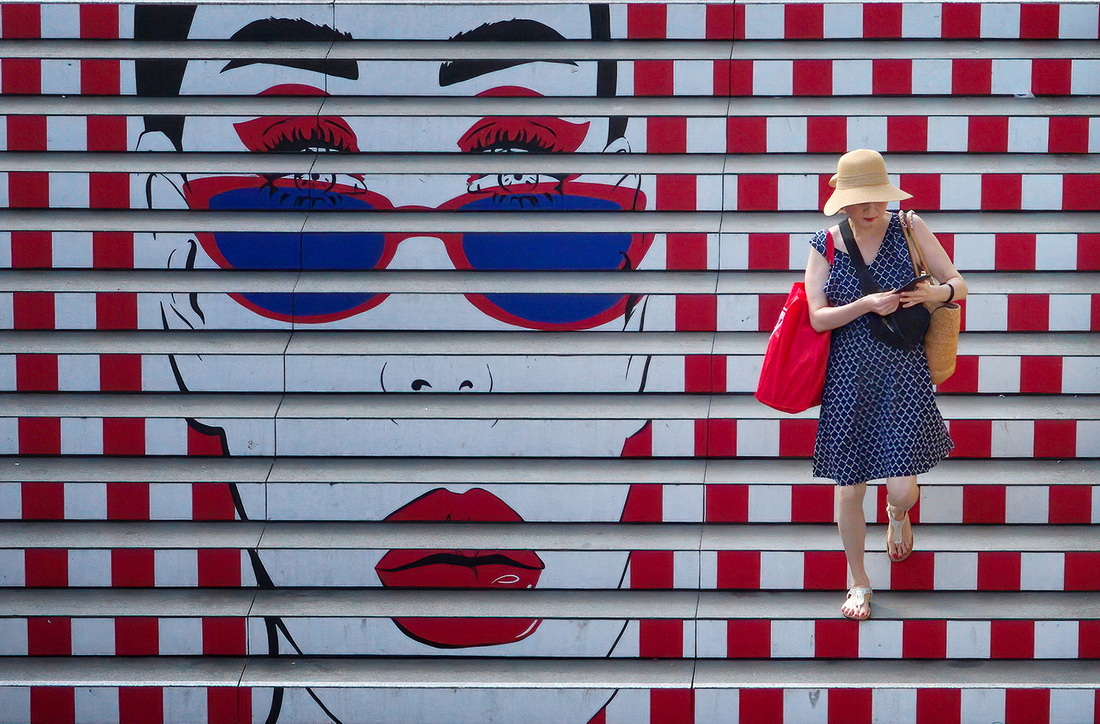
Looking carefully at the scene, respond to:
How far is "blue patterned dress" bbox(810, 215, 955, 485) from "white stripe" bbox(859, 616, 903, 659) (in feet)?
1.78

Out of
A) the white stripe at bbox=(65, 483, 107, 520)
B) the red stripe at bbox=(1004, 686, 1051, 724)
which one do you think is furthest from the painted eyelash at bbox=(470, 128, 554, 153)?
the red stripe at bbox=(1004, 686, 1051, 724)

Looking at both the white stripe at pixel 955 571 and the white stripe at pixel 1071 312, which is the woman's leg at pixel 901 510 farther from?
the white stripe at pixel 1071 312

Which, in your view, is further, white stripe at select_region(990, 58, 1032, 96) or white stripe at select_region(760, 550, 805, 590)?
white stripe at select_region(990, 58, 1032, 96)

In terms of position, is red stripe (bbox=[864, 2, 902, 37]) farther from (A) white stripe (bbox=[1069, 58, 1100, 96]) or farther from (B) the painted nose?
(B) the painted nose

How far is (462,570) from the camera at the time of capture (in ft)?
14.8


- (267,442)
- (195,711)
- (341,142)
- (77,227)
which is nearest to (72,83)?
(77,227)

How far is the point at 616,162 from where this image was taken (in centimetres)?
537

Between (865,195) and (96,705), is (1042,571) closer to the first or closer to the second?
(865,195)

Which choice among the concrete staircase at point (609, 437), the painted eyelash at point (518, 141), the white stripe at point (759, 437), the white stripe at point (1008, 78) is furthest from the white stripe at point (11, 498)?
the white stripe at point (1008, 78)

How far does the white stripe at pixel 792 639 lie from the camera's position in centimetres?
427

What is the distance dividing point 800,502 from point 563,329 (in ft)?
3.83

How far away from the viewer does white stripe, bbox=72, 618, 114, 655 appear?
439 centimetres

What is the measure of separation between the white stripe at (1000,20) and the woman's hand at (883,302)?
2167 millimetres

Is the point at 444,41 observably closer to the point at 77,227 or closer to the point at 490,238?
the point at 490,238
